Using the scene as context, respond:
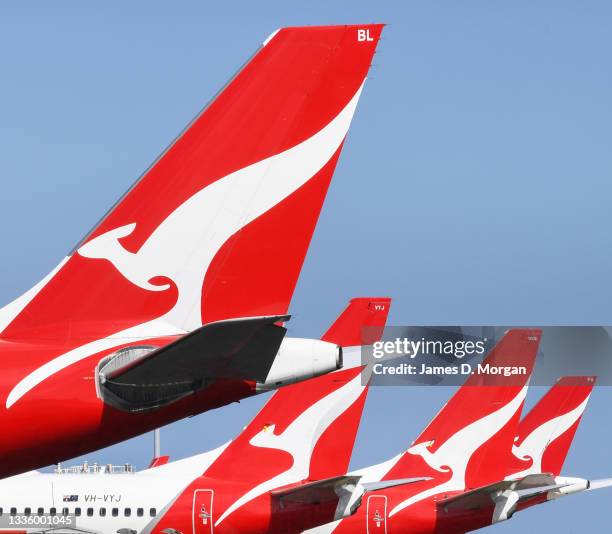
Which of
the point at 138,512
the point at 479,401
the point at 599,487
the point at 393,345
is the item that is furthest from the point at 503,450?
the point at 138,512

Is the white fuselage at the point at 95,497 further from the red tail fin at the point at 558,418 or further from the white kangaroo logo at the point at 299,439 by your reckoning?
the red tail fin at the point at 558,418

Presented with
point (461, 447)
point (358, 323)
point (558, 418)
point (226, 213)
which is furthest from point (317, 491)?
point (226, 213)

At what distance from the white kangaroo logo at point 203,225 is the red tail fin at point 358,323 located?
23.9 m

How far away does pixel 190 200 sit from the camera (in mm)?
14398

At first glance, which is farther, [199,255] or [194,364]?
[199,255]

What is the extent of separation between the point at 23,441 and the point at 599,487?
128ft

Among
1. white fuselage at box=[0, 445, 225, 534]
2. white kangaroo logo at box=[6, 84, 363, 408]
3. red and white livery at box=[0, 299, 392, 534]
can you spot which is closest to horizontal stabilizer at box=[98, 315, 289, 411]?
white kangaroo logo at box=[6, 84, 363, 408]

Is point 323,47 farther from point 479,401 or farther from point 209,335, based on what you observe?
point 479,401

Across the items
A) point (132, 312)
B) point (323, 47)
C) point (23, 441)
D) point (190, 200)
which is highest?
point (323, 47)

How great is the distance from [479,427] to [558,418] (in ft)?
34.7

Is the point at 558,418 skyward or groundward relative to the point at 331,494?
skyward

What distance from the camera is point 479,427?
4206cm

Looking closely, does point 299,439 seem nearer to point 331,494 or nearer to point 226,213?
point 331,494

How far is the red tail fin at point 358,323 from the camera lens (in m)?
38.2
